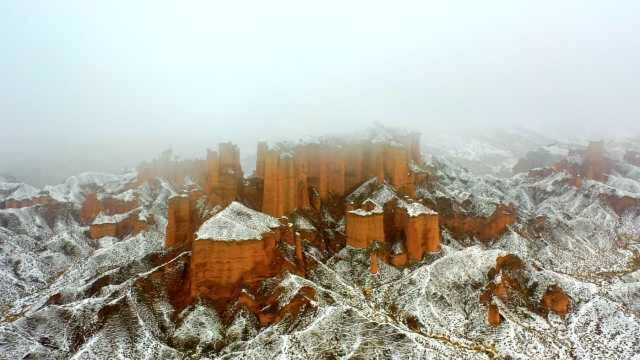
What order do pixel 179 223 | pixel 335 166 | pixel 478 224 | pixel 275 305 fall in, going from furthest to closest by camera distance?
pixel 335 166 < pixel 478 224 < pixel 179 223 < pixel 275 305

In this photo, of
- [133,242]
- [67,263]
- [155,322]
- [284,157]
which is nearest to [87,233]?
[67,263]

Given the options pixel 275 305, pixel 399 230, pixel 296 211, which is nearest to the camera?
pixel 275 305

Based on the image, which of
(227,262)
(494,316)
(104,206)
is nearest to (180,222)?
(227,262)

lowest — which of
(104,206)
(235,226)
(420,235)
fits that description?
(104,206)

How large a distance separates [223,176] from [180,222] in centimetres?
1366

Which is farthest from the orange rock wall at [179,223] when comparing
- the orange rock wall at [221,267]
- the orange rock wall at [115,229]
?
the orange rock wall at [115,229]

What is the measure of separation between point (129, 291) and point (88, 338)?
8177 mm

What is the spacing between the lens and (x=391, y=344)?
63594 millimetres

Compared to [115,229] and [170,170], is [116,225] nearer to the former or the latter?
[115,229]

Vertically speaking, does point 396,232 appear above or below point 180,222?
below

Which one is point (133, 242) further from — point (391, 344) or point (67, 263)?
point (391, 344)

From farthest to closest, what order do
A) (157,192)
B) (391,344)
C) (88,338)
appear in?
(157,192) → (88,338) → (391,344)

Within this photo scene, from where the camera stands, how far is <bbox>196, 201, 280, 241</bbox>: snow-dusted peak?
77.8 meters

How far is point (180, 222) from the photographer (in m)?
96.9
